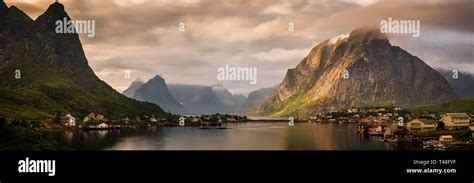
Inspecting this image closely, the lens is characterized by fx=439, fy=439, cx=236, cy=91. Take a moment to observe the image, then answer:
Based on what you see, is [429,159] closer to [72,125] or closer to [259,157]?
[259,157]

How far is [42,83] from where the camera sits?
15250 cm

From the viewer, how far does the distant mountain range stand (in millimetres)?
114750

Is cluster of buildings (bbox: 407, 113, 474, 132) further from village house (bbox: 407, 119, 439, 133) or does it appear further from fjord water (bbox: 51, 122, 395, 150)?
fjord water (bbox: 51, 122, 395, 150)

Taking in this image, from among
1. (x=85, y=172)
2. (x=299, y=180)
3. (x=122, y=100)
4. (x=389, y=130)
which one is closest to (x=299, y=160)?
(x=299, y=180)

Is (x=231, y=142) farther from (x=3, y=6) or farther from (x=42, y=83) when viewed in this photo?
(x=3, y=6)

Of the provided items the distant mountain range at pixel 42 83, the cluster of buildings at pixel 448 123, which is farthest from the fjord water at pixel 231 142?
the distant mountain range at pixel 42 83

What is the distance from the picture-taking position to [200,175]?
19.0 meters

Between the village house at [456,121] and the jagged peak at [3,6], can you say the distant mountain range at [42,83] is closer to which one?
the jagged peak at [3,6]

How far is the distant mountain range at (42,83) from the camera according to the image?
376ft

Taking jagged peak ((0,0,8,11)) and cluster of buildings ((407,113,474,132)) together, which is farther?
jagged peak ((0,0,8,11))

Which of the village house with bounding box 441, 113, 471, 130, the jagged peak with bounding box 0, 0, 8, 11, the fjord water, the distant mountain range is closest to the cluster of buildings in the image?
the village house with bounding box 441, 113, 471, 130

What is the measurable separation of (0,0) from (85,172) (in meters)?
192

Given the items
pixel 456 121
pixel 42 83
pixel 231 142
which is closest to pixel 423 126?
pixel 456 121

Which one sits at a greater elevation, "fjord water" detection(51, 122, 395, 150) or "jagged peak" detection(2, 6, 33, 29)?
"jagged peak" detection(2, 6, 33, 29)
